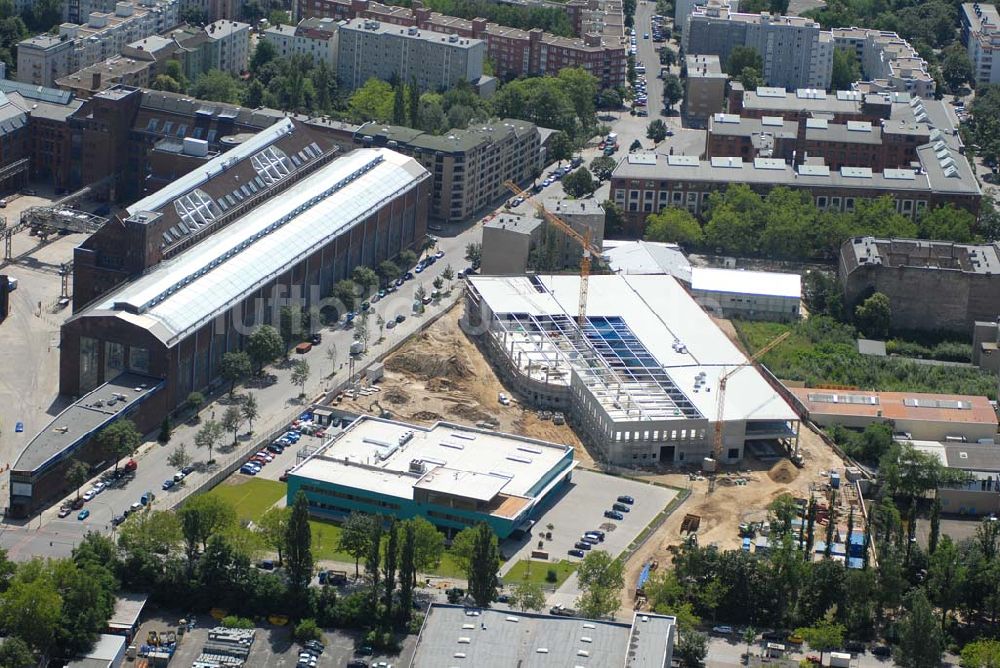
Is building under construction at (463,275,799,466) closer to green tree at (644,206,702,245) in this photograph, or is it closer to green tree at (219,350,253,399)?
green tree at (644,206,702,245)

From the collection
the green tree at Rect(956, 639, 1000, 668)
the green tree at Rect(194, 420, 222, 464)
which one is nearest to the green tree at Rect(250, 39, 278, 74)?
the green tree at Rect(194, 420, 222, 464)

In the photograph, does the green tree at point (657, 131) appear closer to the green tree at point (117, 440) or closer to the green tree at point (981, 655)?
the green tree at point (117, 440)

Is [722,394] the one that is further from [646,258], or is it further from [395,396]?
[646,258]

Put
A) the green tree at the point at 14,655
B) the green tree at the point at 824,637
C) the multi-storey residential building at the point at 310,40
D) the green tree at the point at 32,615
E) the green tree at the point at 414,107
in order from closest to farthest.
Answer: the green tree at the point at 14,655 → the green tree at the point at 32,615 → the green tree at the point at 824,637 → the green tree at the point at 414,107 → the multi-storey residential building at the point at 310,40

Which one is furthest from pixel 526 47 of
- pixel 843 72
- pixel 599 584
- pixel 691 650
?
pixel 691 650

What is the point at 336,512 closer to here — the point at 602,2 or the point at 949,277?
the point at 949,277

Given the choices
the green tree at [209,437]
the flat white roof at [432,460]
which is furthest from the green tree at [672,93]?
the green tree at [209,437]
